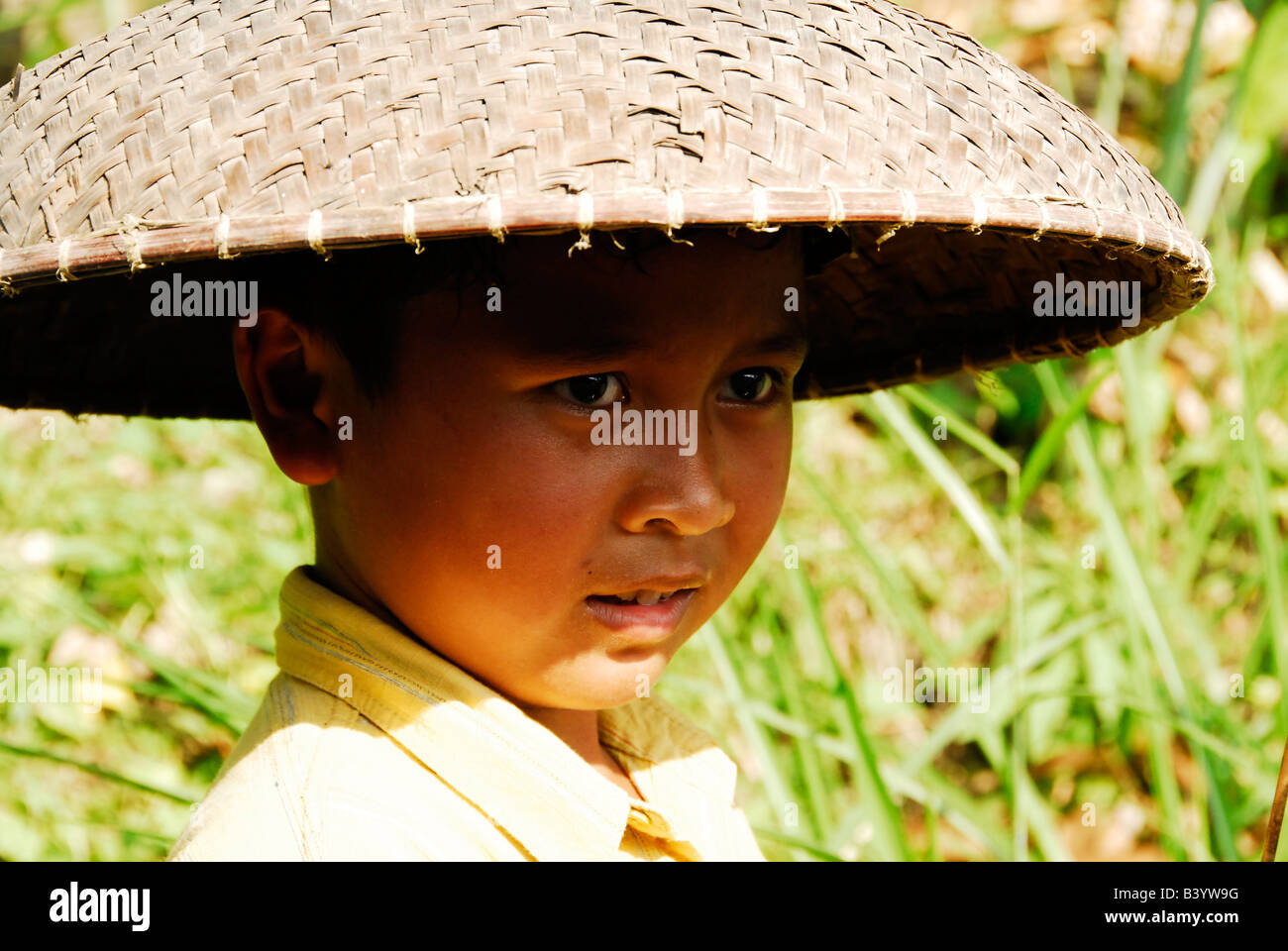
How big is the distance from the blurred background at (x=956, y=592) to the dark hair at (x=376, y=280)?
56cm

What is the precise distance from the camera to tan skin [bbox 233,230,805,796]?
0.82 meters

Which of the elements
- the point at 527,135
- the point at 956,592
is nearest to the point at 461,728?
the point at 527,135

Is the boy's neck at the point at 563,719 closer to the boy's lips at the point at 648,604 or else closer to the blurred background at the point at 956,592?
the boy's lips at the point at 648,604

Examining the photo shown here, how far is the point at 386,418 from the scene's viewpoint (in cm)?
87

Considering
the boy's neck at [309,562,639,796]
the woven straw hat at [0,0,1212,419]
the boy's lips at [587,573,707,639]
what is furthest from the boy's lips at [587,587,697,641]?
the woven straw hat at [0,0,1212,419]

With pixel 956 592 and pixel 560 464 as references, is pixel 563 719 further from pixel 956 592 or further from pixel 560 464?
pixel 956 592

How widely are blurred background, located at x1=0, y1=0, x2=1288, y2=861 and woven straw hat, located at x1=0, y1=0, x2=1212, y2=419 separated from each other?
1.87 ft

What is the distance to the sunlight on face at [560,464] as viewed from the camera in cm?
82

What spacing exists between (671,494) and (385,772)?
268 mm

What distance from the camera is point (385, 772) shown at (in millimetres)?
842

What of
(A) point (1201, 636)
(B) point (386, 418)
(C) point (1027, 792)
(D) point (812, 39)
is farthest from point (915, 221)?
(A) point (1201, 636)

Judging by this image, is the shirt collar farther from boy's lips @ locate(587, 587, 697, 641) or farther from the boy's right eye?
the boy's right eye

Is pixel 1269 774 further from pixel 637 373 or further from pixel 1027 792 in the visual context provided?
pixel 637 373
